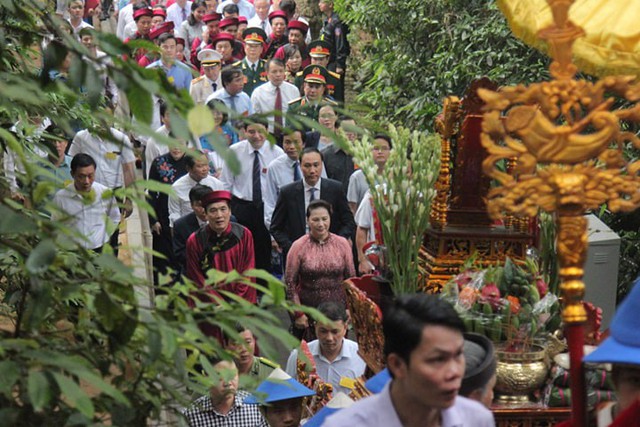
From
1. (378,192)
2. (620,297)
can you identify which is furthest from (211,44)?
(378,192)

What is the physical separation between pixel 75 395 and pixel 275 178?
9376 mm

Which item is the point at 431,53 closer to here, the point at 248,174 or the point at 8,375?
the point at 248,174

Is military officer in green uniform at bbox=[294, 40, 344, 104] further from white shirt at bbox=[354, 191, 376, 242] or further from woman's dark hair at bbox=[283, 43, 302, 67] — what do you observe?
white shirt at bbox=[354, 191, 376, 242]

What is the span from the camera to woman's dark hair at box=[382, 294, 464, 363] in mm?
3383

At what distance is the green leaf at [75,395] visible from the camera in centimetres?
272

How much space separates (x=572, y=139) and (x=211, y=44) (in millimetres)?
16356

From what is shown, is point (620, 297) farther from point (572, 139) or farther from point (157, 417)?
point (157, 417)

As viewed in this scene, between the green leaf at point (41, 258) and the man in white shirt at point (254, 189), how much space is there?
29.4 ft

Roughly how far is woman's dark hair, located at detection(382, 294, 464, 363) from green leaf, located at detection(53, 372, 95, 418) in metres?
1.01

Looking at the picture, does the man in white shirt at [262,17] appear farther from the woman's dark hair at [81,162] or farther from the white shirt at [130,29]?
the woman's dark hair at [81,162]

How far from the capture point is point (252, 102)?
50.3 ft

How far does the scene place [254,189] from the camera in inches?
489

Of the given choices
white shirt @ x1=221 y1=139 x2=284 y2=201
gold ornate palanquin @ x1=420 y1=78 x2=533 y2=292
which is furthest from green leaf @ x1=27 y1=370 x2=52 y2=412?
white shirt @ x1=221 y1=139 x2=284 y2=201

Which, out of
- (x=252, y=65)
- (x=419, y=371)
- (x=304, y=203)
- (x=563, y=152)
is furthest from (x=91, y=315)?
(x=252, y=65)
